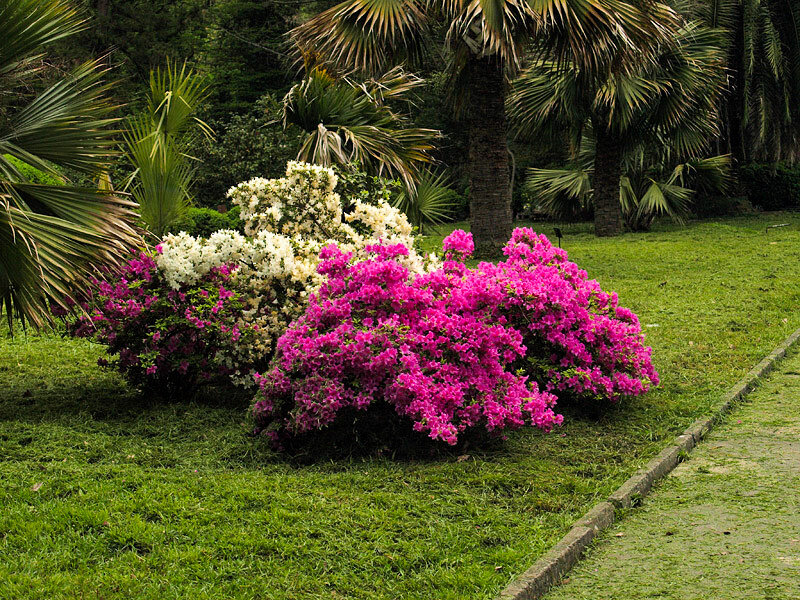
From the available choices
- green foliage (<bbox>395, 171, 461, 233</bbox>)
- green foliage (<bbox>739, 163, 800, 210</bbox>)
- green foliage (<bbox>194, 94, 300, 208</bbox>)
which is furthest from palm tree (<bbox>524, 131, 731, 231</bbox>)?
green foliage (<bbox>395, 171, 461, 233</bbox>)

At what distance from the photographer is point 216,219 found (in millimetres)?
13680

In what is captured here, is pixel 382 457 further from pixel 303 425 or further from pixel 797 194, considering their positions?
pixel 797 194

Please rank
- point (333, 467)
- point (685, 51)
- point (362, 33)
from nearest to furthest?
1. point (333, 467)
2. point (362, 33)
3. point (685, 51)

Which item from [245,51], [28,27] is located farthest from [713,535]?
[245,51]

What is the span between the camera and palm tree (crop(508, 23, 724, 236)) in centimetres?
1891

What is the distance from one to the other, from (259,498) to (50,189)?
9.23 ft

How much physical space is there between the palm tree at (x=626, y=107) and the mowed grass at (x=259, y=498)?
11583 millimetres

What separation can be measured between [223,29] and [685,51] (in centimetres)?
1387

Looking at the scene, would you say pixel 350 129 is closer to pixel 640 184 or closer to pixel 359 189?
pixel 359 189

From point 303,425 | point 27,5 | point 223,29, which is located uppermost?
point 223,29

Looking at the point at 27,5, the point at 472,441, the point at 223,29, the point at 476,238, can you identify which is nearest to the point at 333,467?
the point at 472,441

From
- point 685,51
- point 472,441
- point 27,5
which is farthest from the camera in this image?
point 685,51

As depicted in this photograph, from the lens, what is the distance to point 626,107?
61.2ft

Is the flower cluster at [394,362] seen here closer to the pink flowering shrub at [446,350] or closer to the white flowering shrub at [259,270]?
the pink flowering shrub at [446,350]
